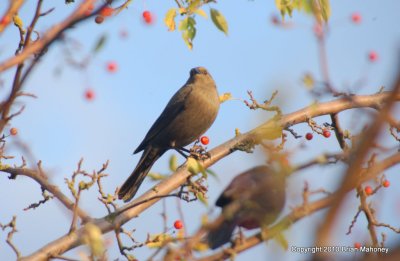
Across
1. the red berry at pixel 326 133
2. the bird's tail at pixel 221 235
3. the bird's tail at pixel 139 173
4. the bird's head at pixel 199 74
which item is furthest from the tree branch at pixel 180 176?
the bird's head at pixel 199 74

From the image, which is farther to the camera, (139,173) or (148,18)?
(139,173)

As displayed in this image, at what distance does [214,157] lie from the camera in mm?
5230

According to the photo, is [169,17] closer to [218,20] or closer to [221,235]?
[218,20]

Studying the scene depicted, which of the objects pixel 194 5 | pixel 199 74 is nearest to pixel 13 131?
pixel 194 5

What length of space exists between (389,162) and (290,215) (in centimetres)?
48

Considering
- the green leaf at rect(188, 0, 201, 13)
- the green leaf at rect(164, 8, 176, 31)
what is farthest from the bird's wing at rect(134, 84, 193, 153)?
the green leaf at rect(188, 0, 201, 13)

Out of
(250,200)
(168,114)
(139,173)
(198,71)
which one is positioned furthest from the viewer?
(198,71)

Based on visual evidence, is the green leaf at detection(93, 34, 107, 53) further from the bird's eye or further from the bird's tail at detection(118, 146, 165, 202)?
the bird's eye

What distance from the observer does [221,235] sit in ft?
9.48

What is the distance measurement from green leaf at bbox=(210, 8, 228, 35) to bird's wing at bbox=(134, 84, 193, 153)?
3.86m

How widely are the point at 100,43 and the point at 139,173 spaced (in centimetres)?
480

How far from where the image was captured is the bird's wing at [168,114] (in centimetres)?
753

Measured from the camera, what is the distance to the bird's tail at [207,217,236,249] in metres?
2.86

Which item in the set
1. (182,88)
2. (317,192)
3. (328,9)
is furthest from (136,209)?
(182,88)
